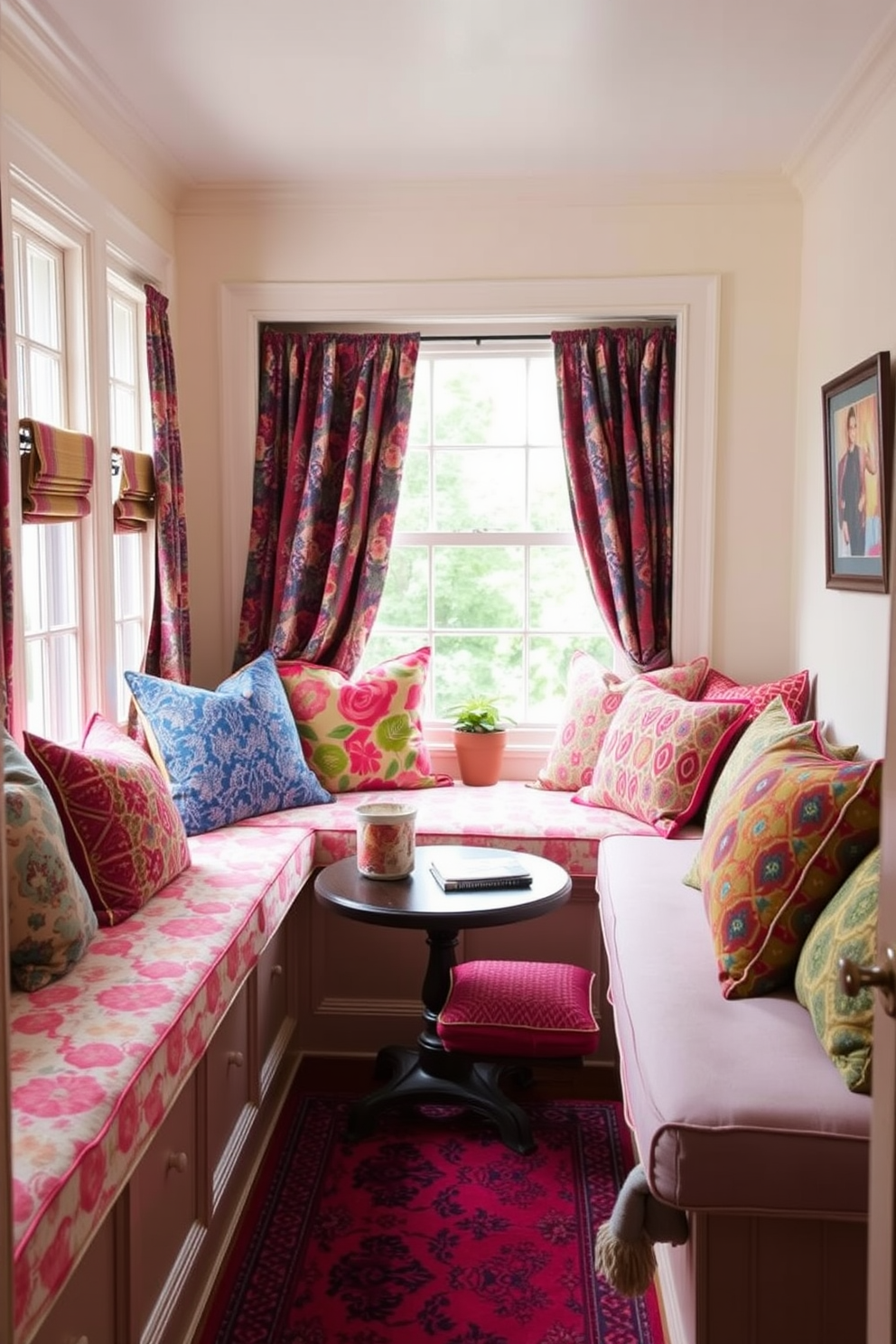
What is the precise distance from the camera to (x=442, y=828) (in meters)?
3.55

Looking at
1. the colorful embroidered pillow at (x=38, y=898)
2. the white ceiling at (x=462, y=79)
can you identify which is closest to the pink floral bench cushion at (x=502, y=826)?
the colorful embroidered pillow at (x=38, y=898)

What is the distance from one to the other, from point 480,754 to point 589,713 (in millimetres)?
415

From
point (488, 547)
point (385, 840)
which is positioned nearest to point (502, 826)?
point (385, 840)

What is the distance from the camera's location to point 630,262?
4000 mm

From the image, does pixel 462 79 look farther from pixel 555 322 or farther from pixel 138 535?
pixel 138 535

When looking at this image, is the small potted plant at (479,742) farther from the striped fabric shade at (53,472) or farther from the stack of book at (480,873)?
the striped fabric shade at (53,472)

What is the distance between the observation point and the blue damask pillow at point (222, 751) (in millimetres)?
3428

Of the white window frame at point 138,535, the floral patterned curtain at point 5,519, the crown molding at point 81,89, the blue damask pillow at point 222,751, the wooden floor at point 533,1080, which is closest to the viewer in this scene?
the floral patterned curtain at point 5,519

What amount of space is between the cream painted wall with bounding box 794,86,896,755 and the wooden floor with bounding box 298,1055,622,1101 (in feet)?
3.98

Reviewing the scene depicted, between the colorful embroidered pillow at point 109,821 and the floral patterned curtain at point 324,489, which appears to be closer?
the colorful embroidered pillow at point 109,821

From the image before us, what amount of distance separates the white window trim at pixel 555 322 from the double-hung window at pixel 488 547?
23 cm

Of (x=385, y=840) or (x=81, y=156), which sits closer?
(x=385, y=840)

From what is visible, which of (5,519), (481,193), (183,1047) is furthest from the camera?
(481,193)

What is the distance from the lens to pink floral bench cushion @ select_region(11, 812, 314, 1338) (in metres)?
1.53
